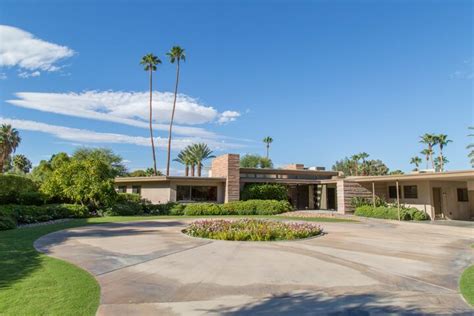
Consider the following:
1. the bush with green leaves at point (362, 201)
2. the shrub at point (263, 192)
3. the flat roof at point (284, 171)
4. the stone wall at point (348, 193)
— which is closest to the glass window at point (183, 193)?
the shrub at point (263, 192)

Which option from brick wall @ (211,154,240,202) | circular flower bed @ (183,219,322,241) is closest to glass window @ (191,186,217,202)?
brick wall @ (211,154,240,202)

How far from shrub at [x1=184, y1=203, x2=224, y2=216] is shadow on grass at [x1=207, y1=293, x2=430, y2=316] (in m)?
18.4

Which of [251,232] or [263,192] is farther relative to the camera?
[263,192]

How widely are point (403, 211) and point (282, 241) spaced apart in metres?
12.3

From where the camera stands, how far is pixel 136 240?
37.7 ft

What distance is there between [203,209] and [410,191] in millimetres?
14917

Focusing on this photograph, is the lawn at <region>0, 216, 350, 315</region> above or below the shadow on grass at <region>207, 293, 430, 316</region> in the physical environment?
above

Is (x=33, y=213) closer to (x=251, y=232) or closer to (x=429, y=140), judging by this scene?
(x=251, y=232)

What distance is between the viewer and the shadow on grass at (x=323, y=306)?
4.85 meters

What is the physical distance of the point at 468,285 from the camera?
632cm

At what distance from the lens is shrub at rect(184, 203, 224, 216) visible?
23578mm

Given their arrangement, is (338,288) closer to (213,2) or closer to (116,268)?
(116,268)

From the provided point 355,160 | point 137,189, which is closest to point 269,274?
point 137,189

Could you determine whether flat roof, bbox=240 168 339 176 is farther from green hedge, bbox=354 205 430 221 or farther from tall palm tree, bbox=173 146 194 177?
tall palm tree, bbox=173 146 194 177
